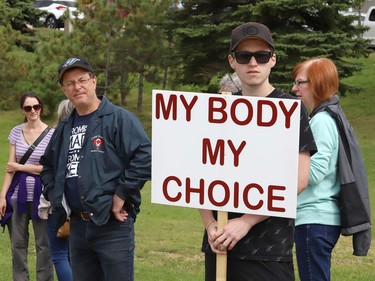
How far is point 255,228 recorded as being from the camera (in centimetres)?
439

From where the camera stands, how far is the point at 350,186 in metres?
5.42

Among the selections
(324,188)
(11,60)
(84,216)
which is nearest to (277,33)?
(11,60)

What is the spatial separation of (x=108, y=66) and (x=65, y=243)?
830 inches

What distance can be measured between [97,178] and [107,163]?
12 cm

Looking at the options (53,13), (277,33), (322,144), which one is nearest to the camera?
(322,144)

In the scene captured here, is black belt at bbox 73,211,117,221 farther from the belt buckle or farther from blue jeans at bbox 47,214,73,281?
blue jeans at bbox 47,214,73,281

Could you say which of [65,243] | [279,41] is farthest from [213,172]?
[279,41]

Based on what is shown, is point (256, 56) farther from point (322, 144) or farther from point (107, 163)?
point (107, 163)

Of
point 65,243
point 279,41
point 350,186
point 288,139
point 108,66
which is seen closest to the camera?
point 288,139

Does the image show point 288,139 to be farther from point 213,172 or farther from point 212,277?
point 212,277

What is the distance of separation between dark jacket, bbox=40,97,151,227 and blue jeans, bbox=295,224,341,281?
974 millimetres

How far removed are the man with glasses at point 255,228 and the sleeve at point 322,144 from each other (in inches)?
36.9

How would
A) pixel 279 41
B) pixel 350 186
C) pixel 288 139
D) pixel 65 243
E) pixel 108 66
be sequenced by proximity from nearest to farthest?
pixel 288 139 < pixel 350 186 < pixel 65 243 < pixel 279 41 < pixel 108 66

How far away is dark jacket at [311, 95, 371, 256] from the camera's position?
5.42 metres
